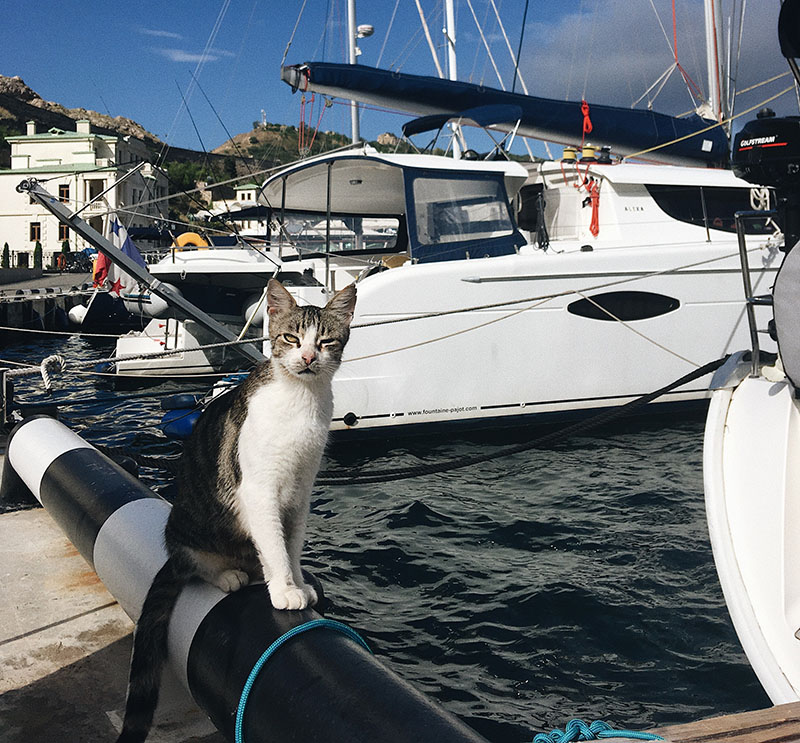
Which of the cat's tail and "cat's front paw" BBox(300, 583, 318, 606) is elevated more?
"cat's front paw" BBox(300, 583, 318, 606)

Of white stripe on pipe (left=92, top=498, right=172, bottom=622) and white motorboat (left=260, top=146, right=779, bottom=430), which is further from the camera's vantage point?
white motorboat (left=260, top=146, right=779, bottom=430)

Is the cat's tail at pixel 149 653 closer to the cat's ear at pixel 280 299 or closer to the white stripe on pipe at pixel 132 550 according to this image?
the white stripe on pipe at pixel 132 550

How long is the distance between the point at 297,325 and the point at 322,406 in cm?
39

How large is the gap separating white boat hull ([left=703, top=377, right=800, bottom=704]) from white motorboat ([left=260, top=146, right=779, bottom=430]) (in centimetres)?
449

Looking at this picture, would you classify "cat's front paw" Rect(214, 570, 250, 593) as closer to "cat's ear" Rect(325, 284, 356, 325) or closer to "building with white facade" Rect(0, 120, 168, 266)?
"cat's ear" Rect(325, 284, 356, 325)

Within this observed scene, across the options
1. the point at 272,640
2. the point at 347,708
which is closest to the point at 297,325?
the point at 272,640

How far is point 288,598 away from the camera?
2750 millimetres

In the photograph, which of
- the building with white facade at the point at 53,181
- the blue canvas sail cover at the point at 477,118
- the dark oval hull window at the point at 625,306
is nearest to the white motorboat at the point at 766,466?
the dark oval hull window at the point at 625,306

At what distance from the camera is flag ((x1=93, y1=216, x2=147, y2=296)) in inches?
695

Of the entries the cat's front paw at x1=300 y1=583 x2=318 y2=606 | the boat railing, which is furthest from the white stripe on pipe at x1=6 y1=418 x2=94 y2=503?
the boat railing

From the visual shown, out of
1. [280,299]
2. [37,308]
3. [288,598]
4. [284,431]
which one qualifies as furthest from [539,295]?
[37,308]

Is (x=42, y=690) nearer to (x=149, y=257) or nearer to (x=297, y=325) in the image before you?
(x=297, y=325)

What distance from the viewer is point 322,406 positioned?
3002 millimetres

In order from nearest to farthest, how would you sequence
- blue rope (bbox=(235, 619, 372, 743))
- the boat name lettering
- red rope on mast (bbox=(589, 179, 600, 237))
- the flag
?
blue rope (bbox=(235, 619, 372, 743)), the boat name lettering, red rope on mast (bbox=(589, 179, 600, 237)), the flag
